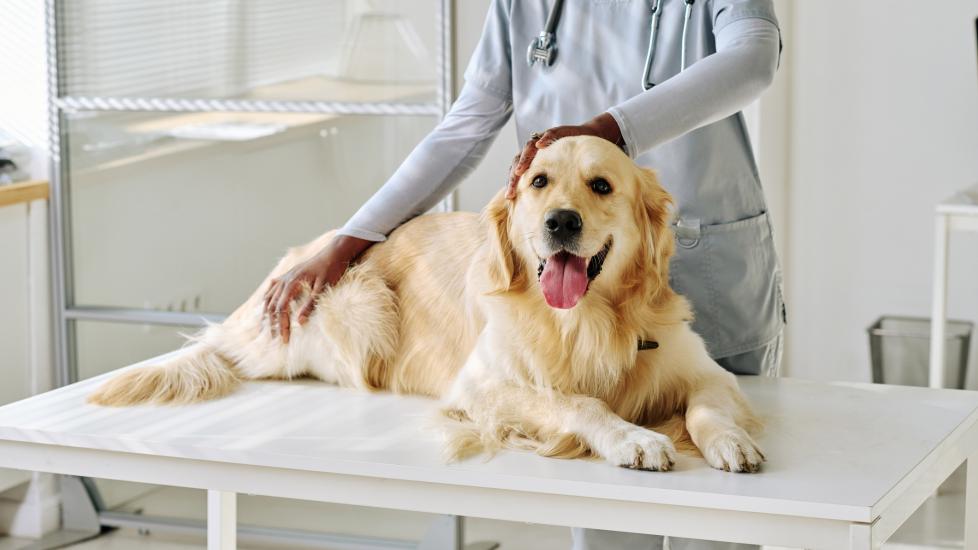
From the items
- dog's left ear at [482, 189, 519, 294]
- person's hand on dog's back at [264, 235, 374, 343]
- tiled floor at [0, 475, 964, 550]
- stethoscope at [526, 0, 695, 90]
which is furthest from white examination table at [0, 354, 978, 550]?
tiled floor at [0, 475, 964, 550]

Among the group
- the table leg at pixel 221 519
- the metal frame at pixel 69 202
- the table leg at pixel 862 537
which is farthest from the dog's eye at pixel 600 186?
the metal frame at pixel 69 202

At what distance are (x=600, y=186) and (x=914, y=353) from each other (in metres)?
3.01

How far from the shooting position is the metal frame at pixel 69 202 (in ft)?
10.5

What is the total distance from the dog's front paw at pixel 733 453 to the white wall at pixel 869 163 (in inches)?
125

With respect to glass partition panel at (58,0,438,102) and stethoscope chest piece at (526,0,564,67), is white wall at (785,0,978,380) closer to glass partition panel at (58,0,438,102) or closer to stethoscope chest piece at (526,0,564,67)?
glass partition panel at (58,0,438,102)

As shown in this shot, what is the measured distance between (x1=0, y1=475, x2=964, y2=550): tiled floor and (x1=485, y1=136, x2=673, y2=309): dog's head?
1831 millimetres

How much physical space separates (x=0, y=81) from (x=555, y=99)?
92.4 inches

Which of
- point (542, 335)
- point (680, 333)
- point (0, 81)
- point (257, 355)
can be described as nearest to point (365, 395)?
point (257, 355)

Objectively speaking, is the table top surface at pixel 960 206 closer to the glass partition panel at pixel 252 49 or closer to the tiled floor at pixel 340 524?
the tiled floor at pixel 340 524

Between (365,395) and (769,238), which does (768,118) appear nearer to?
(769,238)

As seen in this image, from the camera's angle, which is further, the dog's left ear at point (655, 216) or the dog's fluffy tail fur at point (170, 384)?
the dog's fluffy tail fur at point (170, 384)

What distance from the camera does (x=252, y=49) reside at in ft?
10.9

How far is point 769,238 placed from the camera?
6.38 feet

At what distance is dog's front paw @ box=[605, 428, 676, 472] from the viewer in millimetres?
1446
